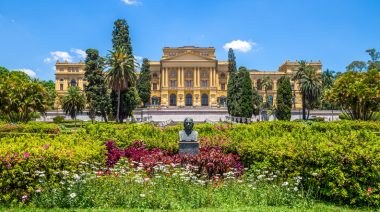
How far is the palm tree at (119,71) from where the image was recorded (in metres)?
37.2

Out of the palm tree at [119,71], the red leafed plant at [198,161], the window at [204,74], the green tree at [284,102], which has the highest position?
the window at [204,74]

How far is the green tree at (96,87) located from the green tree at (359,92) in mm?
26419

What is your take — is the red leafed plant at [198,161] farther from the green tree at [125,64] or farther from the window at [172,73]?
the window at [172,73]

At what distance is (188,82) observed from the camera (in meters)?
79.5

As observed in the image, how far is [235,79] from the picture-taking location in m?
57.9

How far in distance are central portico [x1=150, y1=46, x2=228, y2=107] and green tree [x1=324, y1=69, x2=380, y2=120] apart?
138ft

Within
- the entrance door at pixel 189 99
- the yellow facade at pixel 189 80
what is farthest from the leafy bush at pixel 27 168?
the entrance door at pixel 189 99

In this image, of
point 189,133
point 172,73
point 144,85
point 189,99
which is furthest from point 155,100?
point 189,133

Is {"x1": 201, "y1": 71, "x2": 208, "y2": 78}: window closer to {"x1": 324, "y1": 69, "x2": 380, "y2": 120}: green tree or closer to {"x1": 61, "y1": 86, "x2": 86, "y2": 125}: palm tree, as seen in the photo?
{"x1": 61, "y1": 86, "x2": 86, "y2": 125}: palm tree

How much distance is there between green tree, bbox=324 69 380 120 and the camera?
1289 inches

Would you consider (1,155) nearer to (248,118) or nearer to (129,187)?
(129,187)

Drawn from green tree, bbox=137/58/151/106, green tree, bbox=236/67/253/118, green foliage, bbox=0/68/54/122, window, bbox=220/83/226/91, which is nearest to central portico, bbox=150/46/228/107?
window, bbox=220/83/226/91

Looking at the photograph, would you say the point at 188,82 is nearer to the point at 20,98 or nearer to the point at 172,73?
the point at 172,73

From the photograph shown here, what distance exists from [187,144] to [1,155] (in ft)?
18.1
